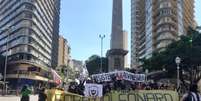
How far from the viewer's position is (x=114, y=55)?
1532 inches

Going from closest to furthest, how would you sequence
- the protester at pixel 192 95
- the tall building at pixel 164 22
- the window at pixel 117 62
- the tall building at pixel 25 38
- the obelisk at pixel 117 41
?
1. the protester at pixel 192 95
2. the obelisk at pixel 117 41
3. the window at pixel 117 62
4. the tall building at pixel 25 38
5. the tall building at pixel 164 22

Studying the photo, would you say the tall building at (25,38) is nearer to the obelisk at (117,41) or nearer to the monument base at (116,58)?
the obelisk at (117,41)

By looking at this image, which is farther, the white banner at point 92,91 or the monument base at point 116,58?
the monument base at point 116,58

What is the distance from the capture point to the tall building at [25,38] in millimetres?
93938

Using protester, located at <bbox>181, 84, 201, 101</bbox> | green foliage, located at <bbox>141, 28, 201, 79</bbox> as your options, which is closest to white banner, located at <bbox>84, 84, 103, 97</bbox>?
protester, located at <bbox>181, 84, 201, 101</bbox>

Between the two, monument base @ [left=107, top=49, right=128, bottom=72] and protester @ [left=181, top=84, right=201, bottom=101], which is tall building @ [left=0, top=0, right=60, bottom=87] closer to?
monument base @ [left=107, top=49, right=128, bottom=72]

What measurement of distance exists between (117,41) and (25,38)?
2406 inches

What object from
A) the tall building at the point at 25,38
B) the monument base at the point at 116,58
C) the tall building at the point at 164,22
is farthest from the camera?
the tall building at the point at 164,22

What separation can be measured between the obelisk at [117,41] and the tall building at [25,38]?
157 ft

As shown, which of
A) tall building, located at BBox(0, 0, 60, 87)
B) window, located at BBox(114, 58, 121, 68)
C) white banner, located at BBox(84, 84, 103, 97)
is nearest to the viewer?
white banner, located at BBox(84, 84, 103, 97)

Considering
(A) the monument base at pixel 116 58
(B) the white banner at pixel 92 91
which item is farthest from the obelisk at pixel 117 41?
(B) the white banner at pixel 92 91

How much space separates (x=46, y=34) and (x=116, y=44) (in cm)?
8048

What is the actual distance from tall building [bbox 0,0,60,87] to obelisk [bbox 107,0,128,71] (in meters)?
48.0

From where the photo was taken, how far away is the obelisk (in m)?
38.7
